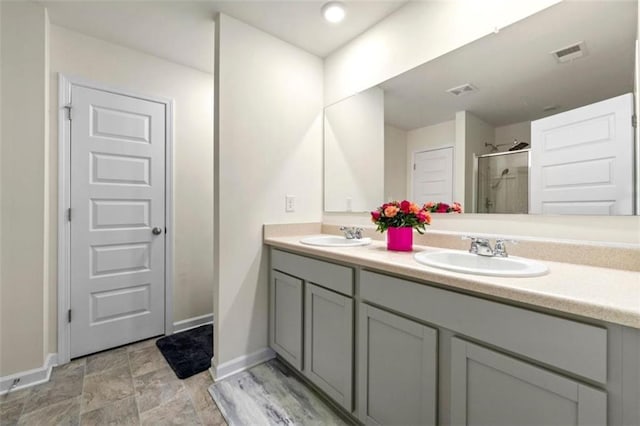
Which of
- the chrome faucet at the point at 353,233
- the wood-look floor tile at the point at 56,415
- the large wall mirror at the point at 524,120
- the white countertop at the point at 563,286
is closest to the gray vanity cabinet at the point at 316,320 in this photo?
the white countertop at the point at 563,286

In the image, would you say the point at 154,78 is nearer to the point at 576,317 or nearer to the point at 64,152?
the point at 64,152

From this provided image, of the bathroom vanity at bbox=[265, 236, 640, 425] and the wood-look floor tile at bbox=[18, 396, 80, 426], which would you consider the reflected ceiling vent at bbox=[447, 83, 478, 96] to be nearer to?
the bathroom vanity at bbox=[265, 236, 640, 425]

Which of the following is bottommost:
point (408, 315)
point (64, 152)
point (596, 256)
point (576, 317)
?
point (408, 315)

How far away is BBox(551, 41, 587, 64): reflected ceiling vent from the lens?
113cm

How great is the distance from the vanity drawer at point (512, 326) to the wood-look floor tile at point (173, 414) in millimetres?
1219

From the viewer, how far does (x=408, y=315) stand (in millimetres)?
1078

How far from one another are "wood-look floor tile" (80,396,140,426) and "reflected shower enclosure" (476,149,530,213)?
213cm

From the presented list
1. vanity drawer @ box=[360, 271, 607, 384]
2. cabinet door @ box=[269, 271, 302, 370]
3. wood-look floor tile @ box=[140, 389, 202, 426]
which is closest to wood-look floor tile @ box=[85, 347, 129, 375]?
wood-look floor tile @ box=[140, 389, 202, 426]

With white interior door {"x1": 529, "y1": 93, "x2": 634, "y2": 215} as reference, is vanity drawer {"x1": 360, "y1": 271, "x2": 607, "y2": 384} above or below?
below

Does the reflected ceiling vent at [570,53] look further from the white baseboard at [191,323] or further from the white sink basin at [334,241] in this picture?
the white baseboard at [191,323]

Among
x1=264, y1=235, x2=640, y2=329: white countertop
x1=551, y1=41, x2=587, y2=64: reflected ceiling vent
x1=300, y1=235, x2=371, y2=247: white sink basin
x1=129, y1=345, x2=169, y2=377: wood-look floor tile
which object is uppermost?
x1=551, y1=41, x2=587, y2=64: reflected ceiling vent

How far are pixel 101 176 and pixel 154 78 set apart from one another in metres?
0.93

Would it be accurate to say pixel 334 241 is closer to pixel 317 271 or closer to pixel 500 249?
pixel 317 271

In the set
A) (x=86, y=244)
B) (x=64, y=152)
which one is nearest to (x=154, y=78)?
(x=64, y=152)
